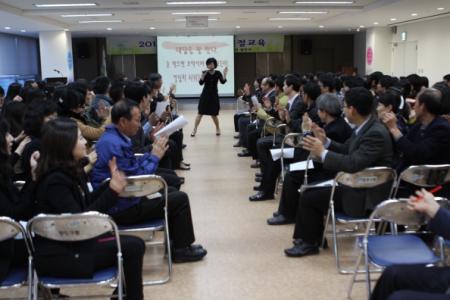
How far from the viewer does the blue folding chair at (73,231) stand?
2389mm

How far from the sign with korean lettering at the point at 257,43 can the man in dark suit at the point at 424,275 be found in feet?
59.8

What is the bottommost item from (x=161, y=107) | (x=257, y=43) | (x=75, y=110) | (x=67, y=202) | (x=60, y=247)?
(x=60, y=247)

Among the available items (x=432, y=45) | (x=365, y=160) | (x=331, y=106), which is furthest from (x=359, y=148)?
(x=432, y=45)

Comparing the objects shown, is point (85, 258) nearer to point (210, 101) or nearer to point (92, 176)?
point (92, 176)

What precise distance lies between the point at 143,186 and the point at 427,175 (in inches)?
71.1

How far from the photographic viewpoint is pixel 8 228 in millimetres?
2396

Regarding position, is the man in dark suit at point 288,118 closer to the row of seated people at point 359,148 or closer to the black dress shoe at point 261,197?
the black dress shoe at point 261,197

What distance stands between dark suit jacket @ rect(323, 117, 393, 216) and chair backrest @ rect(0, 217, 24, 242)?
6.68ft

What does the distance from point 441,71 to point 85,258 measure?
13.1m

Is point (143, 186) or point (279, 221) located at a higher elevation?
point (143, 186)

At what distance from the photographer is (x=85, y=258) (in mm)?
2496

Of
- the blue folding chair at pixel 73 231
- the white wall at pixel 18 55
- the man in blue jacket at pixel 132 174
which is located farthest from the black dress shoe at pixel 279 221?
the white wall at pixel 18 55

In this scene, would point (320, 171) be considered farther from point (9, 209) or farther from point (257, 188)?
point (9, 209)

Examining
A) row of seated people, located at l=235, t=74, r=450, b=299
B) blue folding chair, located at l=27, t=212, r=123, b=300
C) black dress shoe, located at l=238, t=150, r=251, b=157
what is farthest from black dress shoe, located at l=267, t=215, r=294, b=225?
black dress shoe, located at l=238, t=150, r=251, b=157
